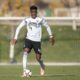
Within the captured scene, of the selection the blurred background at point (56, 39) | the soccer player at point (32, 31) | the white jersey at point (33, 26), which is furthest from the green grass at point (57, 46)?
the white jersey at point (33, 26)

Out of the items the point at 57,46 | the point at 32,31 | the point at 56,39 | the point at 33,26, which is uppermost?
the point at 33,26

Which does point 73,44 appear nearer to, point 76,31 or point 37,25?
point 76,31

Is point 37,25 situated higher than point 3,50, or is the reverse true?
point 37,25

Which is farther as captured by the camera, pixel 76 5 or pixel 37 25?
Answer: pixel 76 5

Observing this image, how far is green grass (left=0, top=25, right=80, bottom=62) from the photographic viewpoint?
26625 millimetres

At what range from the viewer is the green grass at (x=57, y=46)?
2662 centimetres

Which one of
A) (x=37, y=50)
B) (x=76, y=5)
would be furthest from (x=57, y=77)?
(x=76, y=5)

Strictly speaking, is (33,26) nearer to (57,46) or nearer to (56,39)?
(57,46)

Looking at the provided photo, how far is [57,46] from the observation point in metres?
27.9

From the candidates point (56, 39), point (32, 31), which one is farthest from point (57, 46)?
point (32, 31)

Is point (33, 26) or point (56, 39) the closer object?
point (33, 26)

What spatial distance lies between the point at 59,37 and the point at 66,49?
1417 millimetres

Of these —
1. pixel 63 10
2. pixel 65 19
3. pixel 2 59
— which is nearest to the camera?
pixel 2 59

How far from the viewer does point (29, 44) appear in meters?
16.6
